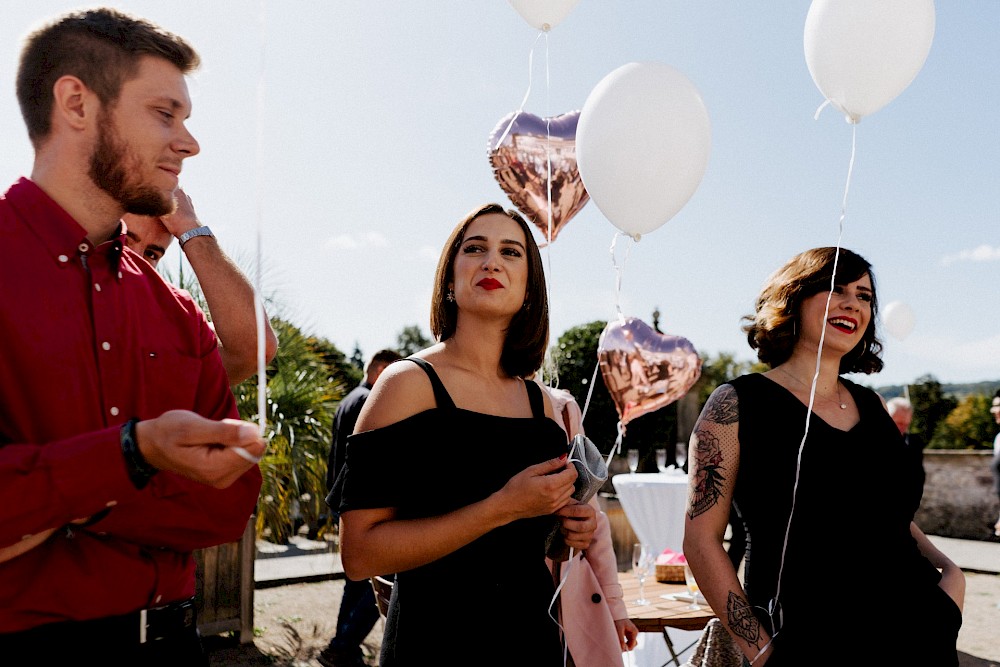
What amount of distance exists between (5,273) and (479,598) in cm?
115

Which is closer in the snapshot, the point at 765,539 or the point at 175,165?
the point at 175,165

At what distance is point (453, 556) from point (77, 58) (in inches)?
49.0

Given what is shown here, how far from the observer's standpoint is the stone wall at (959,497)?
11.0m

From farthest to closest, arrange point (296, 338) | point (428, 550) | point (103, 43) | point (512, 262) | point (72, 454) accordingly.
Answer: point (296, 338)
point (512, 262)
point (428, 550)
point (103, 43)
point (72, 454)

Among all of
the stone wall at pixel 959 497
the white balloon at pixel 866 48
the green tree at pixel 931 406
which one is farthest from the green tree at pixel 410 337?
the white balloon at pixel 866 48

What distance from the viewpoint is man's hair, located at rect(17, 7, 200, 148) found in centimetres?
119

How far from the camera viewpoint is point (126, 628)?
1.14 meters

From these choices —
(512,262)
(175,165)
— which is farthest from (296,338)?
(175,165)

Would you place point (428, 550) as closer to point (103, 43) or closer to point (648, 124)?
point (103, 43)

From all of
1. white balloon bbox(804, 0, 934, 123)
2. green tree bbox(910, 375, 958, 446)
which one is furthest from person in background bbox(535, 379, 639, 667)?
green tree bbox(910, 375, 958, 446)

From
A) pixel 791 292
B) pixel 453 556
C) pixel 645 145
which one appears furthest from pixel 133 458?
pixel 645 145

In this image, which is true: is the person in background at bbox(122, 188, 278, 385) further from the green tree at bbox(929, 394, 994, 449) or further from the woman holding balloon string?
the green tree at bbox(929, 394, 994, 449)

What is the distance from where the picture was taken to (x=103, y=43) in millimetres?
1202

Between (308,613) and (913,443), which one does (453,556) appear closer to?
(913,443)
